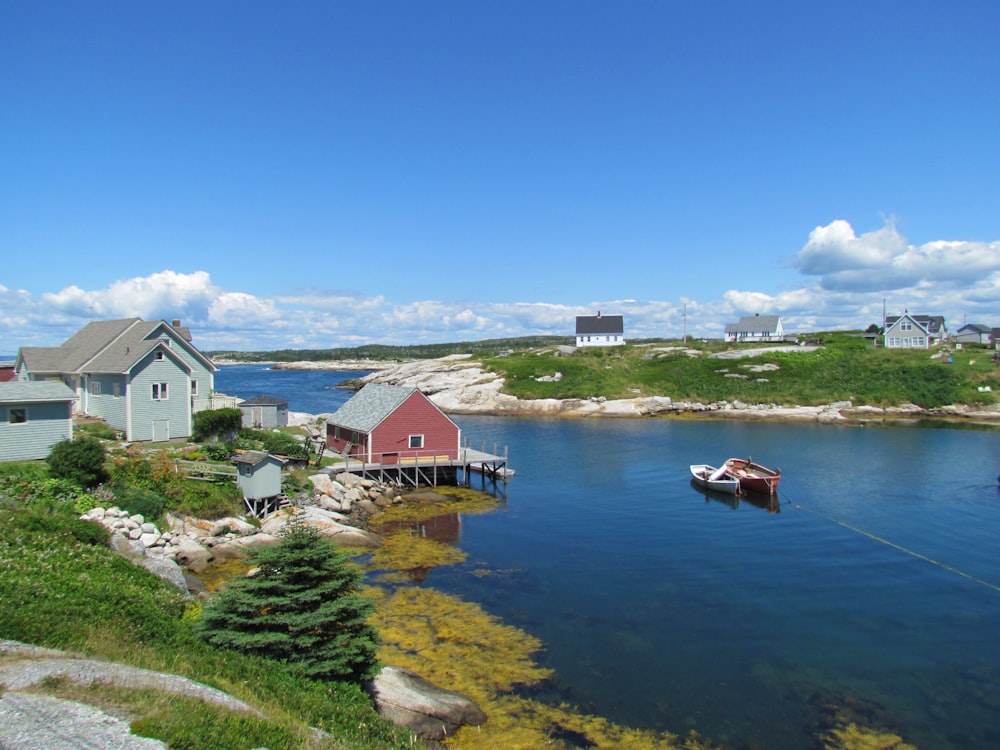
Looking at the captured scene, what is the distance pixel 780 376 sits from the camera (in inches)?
3548

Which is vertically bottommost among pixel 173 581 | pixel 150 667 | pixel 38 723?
pixel 173 581

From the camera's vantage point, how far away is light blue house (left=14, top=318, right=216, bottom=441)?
121ft

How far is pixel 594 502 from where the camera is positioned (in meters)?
37.7

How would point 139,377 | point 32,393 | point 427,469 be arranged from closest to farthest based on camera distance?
point 32,393
point 139,377
point 427,469

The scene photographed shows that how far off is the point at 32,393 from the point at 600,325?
341 feet

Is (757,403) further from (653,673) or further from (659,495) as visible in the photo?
(653,673)

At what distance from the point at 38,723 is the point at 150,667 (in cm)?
317

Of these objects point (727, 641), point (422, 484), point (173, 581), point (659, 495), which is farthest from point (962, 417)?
point (173, 581)

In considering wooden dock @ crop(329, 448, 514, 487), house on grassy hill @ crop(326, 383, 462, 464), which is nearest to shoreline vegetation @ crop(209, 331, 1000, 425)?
wooden dock @ crop(329, 448, 514, 487)

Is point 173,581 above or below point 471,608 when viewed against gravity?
above

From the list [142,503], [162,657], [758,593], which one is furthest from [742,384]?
[162,657]

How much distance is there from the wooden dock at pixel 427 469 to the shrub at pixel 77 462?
12760 millimetres

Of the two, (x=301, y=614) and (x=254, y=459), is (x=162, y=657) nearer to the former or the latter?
(x=301, y=614)

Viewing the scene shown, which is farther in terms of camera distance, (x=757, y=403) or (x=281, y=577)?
(x=757, y=403)
